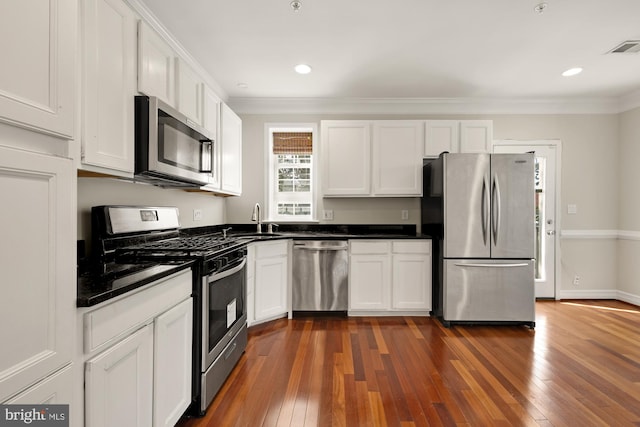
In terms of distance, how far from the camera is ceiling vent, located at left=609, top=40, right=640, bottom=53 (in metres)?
2.80

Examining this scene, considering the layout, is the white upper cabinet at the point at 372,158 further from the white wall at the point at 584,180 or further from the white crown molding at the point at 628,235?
the white crown molding at the point at 628,235

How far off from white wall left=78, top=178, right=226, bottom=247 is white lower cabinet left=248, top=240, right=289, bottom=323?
0.76m

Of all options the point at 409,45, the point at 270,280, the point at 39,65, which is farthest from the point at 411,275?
the point at 39,65

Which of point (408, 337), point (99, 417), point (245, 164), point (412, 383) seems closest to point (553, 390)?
point (412, 383)

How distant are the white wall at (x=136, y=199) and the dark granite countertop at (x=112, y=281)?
47 cm

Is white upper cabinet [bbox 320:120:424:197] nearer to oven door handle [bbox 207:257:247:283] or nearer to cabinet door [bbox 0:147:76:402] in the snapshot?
oven door handle [bbox 207:257:247:283]

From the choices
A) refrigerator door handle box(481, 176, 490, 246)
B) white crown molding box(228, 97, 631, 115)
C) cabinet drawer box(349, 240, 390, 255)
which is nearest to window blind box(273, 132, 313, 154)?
white crown molding box(228, 97, 631, 115)

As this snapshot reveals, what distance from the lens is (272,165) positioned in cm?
434

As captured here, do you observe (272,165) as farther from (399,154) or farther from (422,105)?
(422,105)

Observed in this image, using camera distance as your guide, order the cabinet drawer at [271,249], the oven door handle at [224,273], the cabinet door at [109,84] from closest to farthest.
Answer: the cabinet door at [109,84]
the oven door handle at [224,273]
the cabinet drawer at [271,249]

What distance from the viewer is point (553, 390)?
2.13 m

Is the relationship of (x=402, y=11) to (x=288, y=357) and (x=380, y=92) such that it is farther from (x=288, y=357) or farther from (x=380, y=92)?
(x=288, y=357)

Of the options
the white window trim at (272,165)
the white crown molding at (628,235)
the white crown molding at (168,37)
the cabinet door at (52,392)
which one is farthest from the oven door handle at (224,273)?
the white crown molding at (628,235)

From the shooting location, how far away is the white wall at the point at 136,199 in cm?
183
